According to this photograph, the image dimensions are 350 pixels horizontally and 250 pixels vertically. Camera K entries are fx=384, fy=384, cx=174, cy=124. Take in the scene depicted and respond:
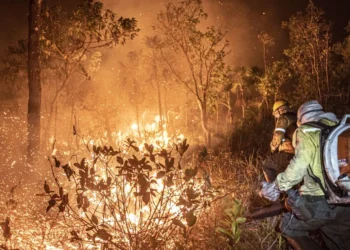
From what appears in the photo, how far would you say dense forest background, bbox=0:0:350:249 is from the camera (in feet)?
13.1

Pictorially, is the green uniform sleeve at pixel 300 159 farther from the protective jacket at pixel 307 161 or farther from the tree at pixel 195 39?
the tree at pixel 195 39

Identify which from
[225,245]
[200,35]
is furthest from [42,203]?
[200,35]

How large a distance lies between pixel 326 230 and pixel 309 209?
0.41 meters

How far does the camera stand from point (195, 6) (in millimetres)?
17078

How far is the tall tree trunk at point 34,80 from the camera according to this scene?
854cm

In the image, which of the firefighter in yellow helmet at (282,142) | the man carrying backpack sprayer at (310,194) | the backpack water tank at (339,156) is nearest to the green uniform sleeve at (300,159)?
the man carrying backpack sprayer at (310,194)

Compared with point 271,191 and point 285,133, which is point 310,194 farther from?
point 285,133

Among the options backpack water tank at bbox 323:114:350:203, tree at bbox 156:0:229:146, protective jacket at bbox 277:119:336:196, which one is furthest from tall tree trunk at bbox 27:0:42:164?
tree at bbox 156:0:229:146

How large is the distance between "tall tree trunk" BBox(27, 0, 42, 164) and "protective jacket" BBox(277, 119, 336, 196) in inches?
249

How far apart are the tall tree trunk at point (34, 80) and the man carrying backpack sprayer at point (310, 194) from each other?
622 cm

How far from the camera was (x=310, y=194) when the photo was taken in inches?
149

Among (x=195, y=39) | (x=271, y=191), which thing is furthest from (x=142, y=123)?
(x=271, y=191)

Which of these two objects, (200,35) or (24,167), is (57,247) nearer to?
(24,167)

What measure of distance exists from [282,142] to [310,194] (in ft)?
6.13
